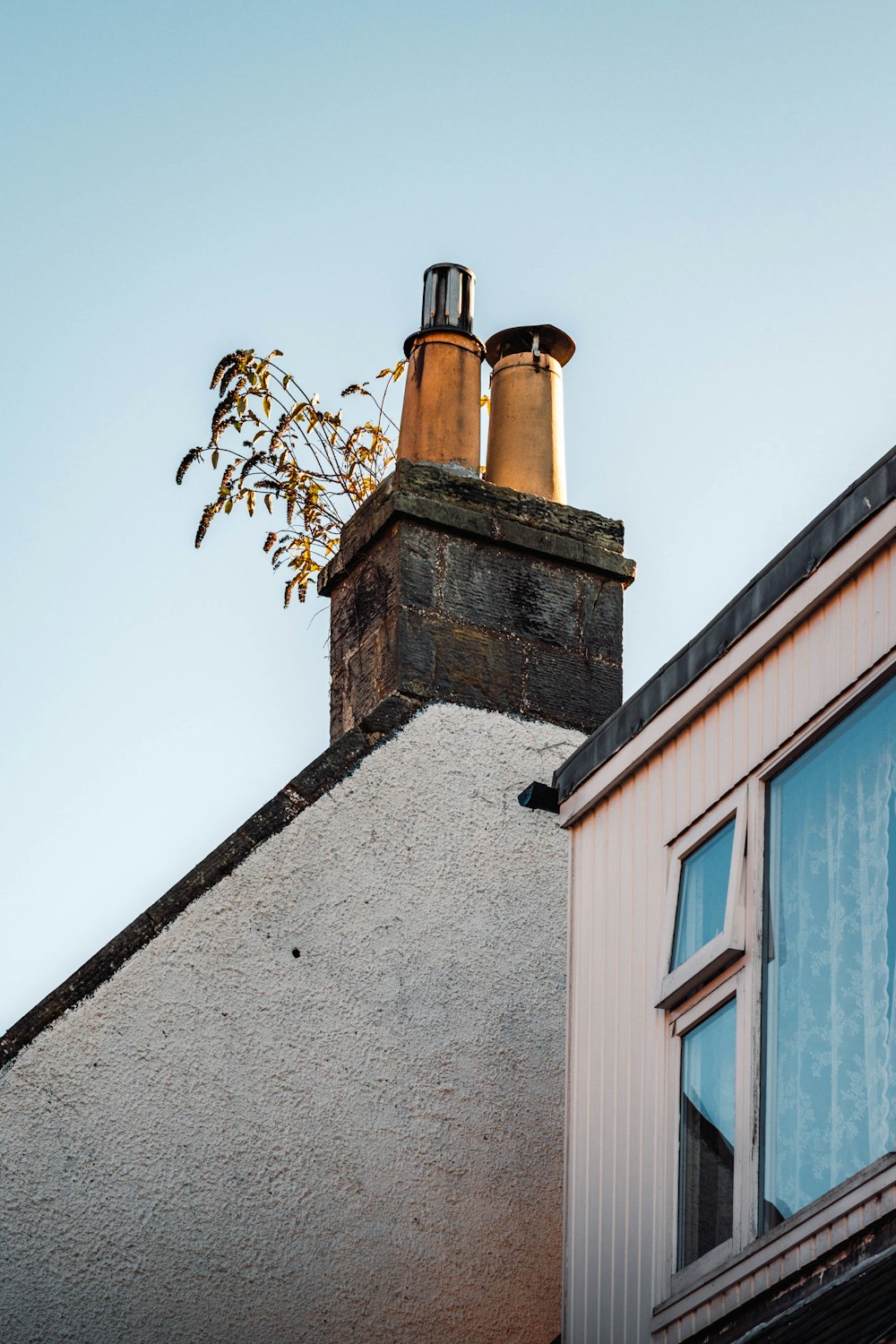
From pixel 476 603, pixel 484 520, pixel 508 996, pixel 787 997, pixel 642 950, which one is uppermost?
pixel 484 520

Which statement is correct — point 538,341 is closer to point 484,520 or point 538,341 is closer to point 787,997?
point 484,520

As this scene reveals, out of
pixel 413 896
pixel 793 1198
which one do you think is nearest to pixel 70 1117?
pixel 413 896

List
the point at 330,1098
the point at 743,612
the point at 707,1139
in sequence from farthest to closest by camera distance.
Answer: the point at 330,1098 < the point at 743,612 < the point at 707,1139

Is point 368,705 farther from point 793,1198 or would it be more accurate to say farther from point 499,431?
point 793,1198

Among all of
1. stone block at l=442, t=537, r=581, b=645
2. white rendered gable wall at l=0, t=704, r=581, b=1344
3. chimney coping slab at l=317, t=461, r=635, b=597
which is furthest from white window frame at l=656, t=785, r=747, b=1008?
chimney coping slab at l=317, t=461, r=635, b=597

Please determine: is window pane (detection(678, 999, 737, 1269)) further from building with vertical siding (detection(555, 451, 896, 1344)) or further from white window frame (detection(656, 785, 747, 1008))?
white window frame (detection(656, 785, 747, 1008))

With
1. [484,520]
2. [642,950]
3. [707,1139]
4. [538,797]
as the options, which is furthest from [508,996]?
[484,520]

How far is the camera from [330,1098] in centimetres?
557

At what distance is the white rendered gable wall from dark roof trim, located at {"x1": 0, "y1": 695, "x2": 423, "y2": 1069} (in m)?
0.04

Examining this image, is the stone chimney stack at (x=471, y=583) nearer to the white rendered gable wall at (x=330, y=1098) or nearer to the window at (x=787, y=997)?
the white rendered gable wall at (x=330, y=1098)

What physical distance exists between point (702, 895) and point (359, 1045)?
5.18 ft

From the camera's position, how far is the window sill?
361cm

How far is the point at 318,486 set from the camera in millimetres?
8016

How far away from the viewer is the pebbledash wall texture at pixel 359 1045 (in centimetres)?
516
